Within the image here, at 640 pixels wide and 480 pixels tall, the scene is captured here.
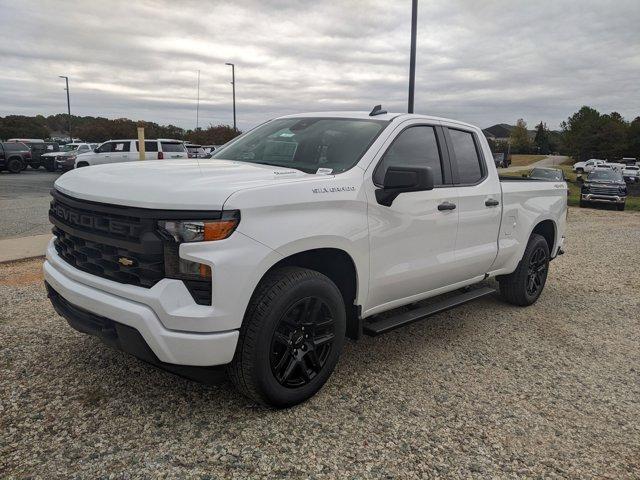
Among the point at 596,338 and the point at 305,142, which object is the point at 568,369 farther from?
the point at 305,142

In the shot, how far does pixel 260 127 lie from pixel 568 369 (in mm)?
3230

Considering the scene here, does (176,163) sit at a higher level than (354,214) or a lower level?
higher

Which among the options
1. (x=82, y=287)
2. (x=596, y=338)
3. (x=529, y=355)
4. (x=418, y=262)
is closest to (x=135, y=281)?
(x=82, y=287)

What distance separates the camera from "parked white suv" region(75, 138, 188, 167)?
21.3m

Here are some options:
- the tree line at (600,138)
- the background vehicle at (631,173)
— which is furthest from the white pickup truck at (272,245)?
the tree line at (600,138)

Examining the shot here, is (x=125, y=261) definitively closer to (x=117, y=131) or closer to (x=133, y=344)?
(x=133, y=344)

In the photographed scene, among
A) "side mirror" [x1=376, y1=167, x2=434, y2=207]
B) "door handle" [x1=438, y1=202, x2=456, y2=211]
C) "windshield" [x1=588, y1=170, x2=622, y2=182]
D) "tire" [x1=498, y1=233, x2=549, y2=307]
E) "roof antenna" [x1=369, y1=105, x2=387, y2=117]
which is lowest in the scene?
"tire" [x1=498, y1=233, x2=549, y2=307]

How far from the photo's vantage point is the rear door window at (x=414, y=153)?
369 cm

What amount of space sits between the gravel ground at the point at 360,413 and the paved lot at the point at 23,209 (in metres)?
5.07

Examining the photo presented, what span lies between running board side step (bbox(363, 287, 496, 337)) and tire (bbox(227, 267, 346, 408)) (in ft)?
1.14

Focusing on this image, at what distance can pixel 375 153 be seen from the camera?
3.62 meters

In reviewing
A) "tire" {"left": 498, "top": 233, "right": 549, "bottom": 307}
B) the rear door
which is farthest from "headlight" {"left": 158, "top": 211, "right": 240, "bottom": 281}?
"tire" {"left": 498, "top": 233, "right": 549, "bottom": 307}

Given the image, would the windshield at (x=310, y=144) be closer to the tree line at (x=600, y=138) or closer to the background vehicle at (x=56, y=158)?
the background vehicle at (x=56, y=158)

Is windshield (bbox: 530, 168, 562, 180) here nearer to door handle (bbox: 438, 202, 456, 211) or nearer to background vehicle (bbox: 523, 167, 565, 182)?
background vehicle (bbox: 523, 167, 565, 182)
